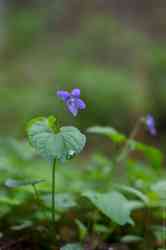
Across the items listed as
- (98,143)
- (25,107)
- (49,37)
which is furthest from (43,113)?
(49,37)

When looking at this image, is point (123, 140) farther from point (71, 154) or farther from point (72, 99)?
point (71, 154)

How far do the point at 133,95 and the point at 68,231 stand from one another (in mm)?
3223

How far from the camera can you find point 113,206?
1218mm

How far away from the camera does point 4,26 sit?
7211 millimetres

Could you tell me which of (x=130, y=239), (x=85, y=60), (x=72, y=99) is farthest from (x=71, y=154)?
(x=85, y=60)

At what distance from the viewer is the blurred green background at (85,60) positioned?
4.46 m

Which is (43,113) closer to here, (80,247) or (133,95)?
(133,95)

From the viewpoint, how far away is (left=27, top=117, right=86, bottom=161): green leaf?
1.02 metres

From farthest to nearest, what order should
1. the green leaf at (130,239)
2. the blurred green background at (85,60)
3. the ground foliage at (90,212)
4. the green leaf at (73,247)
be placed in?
the blurred green background at (85,60), the green leaf at (130,239), the ground foliage at (90,212), the green leaf at (73,247)

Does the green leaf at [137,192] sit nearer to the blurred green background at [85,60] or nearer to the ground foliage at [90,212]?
the ground foliage at [90,212]

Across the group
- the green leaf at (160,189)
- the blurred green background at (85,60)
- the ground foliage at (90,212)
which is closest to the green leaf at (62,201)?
the ground foliage at (90,212)

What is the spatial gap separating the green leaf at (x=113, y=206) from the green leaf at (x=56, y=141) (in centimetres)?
24

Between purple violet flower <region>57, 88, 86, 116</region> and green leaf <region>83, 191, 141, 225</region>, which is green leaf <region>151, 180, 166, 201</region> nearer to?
green leaf <region>83, 191, 141, 225</region>

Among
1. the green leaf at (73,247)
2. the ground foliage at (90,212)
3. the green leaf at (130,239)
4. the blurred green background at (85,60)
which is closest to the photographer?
the green leaf at (73,247)
